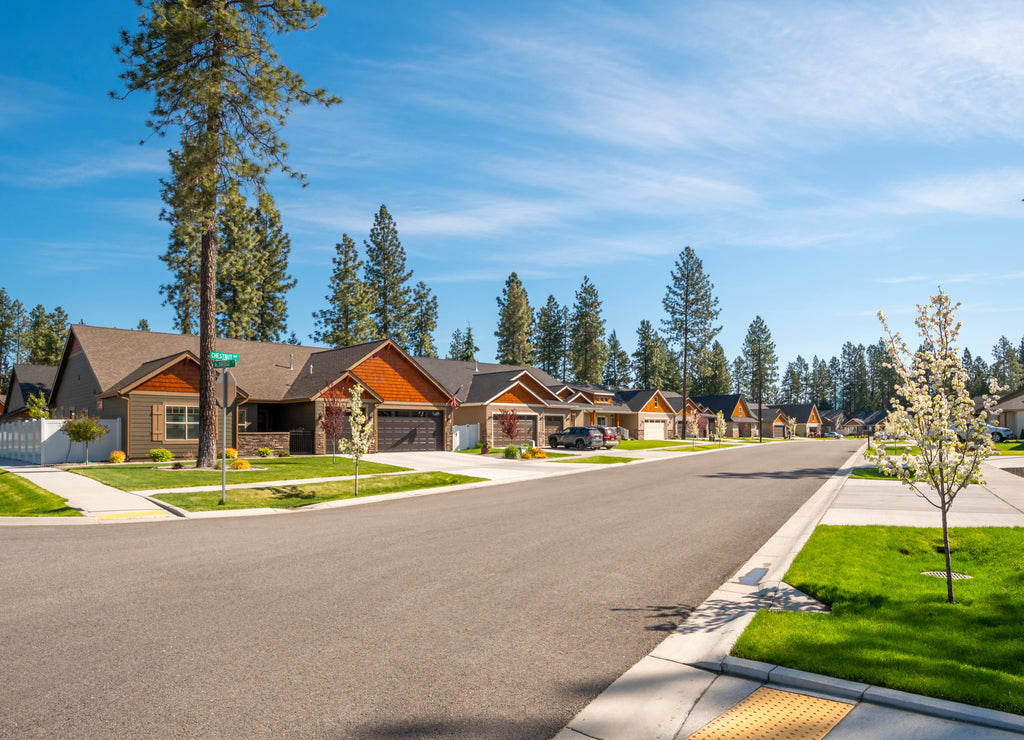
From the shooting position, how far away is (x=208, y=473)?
21844 millimetres

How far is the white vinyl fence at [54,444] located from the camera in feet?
84.2

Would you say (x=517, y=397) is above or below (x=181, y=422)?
above

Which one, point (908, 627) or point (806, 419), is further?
point (806, 419)

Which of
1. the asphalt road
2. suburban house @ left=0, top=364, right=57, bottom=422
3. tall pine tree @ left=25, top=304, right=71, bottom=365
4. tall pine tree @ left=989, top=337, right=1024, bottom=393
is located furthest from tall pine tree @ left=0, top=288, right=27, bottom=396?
tall pine tree @ left=989, top=337, right=1024, bottom=393

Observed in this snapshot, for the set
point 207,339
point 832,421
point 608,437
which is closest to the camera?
point 207,339

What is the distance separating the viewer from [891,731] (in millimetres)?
4168

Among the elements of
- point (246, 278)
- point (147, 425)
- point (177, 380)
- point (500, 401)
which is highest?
point (246, 278)

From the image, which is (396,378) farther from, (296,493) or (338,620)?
(338,620)

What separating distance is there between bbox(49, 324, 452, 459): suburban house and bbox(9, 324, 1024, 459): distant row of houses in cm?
6

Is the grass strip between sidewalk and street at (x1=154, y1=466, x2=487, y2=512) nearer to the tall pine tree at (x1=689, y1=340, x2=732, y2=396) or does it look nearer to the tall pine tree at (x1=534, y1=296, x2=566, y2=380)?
the tall pine tree at (x1=534, y1=296, x2=566, y2=380)

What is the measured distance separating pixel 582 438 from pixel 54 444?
2900cm

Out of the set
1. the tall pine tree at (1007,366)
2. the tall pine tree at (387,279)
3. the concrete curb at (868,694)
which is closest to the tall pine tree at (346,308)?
the tall pine tree at (387,279)

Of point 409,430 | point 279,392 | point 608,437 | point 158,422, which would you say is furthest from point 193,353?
point 608,437

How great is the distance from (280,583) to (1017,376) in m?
152
